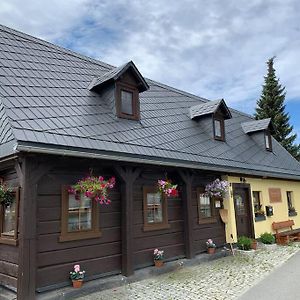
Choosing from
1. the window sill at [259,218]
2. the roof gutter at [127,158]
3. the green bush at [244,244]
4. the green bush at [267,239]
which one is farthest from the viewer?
the window sill at [259,218]

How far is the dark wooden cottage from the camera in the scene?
20.6ft

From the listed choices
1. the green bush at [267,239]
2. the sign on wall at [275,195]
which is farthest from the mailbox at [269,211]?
the green bush at [267,239]

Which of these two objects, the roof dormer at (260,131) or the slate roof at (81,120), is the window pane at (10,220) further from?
the roof dormer at (260,131)

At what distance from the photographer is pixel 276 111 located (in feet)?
99.8

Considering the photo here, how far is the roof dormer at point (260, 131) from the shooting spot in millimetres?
16500

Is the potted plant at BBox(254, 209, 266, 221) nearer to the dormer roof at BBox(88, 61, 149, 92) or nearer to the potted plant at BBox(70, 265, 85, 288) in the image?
the dormer roof at BBox(88, 61, 149, 92)

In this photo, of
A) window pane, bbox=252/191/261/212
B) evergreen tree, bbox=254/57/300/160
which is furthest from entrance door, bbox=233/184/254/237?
evergreen tree, bbox=254/57/300/160

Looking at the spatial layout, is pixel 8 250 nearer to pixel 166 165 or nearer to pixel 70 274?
pixel 70 274

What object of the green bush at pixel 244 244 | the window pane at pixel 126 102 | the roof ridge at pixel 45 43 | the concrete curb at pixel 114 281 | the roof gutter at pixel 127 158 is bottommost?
the concrete curb at pixel 114 281

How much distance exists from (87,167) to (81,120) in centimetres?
123

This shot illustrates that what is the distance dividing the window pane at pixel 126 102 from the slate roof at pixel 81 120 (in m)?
0.37

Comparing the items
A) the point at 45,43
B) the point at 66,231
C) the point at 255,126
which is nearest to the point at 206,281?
the point at 66,231

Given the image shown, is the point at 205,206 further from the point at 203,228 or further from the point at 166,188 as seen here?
the point at 166,188

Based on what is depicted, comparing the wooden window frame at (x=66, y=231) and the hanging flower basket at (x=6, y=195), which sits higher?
the hanging flower basket at (x=6, y=195)
